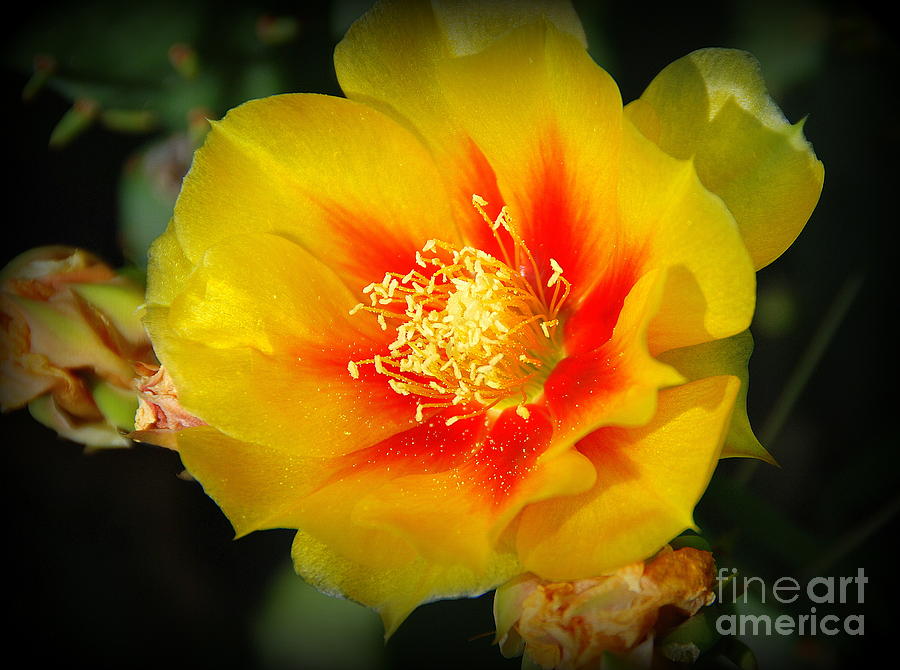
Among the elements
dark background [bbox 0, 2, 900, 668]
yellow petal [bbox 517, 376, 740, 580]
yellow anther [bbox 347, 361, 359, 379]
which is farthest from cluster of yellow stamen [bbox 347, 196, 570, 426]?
dark background [bbox 0, 2, 900, 668]

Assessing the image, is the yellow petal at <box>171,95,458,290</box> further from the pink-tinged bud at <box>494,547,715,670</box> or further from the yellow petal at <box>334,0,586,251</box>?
the pink-tinged bud at <box>494,547,715,670</box>

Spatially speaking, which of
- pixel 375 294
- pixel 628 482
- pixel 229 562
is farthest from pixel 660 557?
pixel 229 562

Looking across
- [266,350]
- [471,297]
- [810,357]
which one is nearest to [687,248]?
[471,297]

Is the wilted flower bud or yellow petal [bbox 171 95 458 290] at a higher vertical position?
yellow petal [bbox 171 95 458 290]

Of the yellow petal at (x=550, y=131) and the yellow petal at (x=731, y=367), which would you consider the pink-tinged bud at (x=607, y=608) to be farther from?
the yellow petal at (x=550, y=131)

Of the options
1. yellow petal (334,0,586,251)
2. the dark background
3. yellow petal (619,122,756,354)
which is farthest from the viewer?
the dark background

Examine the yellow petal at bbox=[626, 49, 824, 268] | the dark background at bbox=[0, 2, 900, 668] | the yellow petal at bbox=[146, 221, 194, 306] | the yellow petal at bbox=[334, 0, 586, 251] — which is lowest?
the dark background at bbox=[0, 2, 900, 668]

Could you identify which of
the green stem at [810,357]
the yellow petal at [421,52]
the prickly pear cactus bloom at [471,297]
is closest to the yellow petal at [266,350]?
the prickly pear cactus bloom at [471,297]
